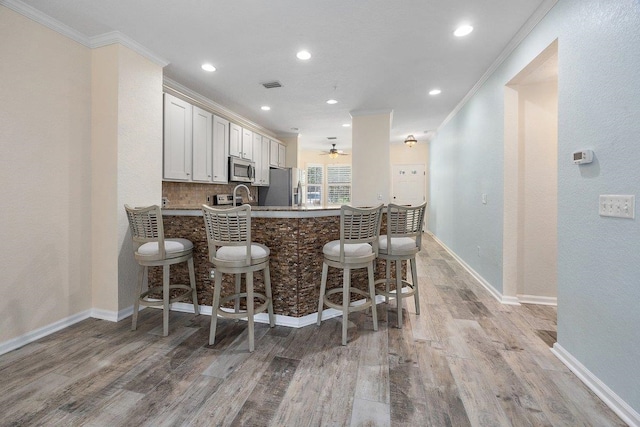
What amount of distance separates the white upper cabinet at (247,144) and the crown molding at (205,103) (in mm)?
244

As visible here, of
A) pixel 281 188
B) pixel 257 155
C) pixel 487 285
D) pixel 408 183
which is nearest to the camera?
pixel 487 285

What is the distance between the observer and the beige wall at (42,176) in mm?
2168

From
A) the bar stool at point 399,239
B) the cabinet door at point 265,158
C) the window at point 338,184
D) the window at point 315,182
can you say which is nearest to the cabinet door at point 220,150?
the cabinet door at point 265,158

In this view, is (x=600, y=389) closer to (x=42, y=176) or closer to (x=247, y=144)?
(x=42, y=176)

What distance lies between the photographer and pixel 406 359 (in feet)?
6.72

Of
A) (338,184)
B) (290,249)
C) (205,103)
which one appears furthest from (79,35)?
(338,184)

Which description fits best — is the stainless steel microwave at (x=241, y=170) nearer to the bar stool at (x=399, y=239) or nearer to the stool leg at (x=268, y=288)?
the stool leg at (x=268, y=288)

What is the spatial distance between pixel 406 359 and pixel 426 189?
6873mm

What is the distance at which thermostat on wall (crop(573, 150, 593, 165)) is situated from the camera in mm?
1764

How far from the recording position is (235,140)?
4.94m

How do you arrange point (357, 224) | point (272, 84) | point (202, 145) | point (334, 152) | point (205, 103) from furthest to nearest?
point (334, 152) < point (205, 103) < point (202, 145) < point (272, 84) < point (357, 224)

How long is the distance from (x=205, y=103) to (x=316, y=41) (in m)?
2.37

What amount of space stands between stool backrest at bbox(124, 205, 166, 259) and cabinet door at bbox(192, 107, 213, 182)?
1.59 meters

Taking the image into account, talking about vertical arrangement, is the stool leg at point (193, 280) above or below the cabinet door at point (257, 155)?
below
